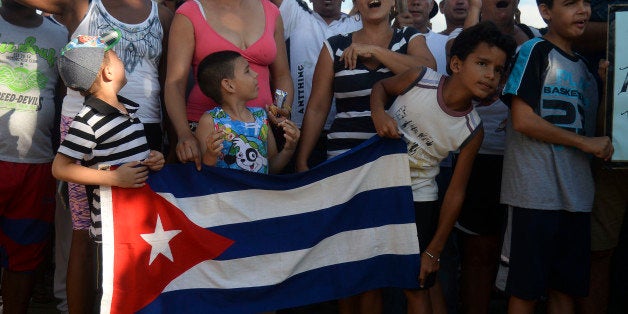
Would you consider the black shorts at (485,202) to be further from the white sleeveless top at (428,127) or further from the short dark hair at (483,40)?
the short dark hair at (483,40)

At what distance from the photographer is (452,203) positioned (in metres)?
3.66

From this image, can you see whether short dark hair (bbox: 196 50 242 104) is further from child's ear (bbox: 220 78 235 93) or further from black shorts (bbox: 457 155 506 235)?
black shorts (bbox: 457 155 506 235)

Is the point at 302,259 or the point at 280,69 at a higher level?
the point at 280,69

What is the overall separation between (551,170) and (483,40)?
0.77 metres

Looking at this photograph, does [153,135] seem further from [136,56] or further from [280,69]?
[280,69]

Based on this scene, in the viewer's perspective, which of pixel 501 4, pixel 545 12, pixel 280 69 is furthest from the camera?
pixel 501 4

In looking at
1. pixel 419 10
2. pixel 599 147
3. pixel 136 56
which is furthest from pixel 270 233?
pixel 419 10

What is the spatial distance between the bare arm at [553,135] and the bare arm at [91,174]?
1975 millimetres

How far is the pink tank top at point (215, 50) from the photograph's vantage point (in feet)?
12.8

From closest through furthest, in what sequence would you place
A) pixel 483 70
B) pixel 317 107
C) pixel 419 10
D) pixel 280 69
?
pixel 483 70
pixel 317 107
pixel 280 69
pixel 419 10

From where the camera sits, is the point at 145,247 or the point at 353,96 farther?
the point at 353,96

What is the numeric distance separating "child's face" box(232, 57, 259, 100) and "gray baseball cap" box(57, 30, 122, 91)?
2.27 ft

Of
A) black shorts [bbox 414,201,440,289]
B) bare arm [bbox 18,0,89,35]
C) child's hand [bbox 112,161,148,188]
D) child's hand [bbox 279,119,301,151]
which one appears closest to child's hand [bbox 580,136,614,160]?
black shorts [bbox 414,201,440,289]

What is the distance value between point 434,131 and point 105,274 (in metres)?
1.82
